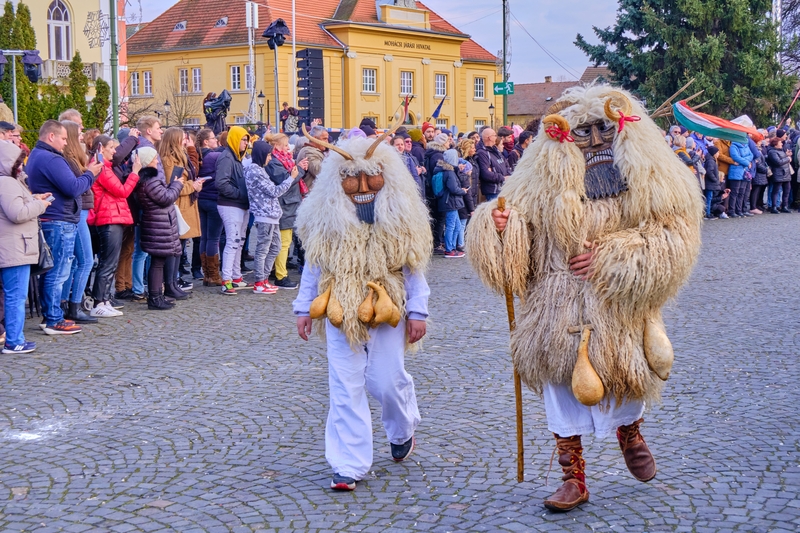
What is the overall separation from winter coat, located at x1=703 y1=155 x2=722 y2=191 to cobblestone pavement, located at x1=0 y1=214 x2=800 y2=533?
1162 centimetres

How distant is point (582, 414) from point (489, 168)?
442 inches

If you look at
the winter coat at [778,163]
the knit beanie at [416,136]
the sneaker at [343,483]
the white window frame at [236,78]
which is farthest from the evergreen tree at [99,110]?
the white window frame at [236,78]

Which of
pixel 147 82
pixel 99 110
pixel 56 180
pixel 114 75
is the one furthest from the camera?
pixel 147 82

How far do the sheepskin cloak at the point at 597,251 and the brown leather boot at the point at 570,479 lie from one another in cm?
32

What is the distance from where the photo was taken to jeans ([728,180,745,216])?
73.5 ft

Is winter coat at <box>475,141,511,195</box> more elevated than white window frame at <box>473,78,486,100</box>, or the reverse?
white window frame at <box>473,78,486,100</box>

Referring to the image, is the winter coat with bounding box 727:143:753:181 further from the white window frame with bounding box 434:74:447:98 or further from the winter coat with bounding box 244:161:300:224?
the white window frame with bounding box 434:74:447:98

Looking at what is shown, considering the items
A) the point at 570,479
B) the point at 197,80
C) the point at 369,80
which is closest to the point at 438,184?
the point at 570,479

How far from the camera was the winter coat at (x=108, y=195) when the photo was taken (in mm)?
10258

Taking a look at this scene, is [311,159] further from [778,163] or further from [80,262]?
[778,163]

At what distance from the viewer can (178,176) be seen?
1089 centimetres

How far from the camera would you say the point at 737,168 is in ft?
71.8

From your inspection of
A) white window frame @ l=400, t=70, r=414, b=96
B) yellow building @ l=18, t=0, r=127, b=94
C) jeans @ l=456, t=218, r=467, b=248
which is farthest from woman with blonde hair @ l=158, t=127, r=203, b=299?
white window frame @ l=400, t=70, r=414, b=96

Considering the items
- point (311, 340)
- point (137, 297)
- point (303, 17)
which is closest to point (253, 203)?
point (137, 297)
